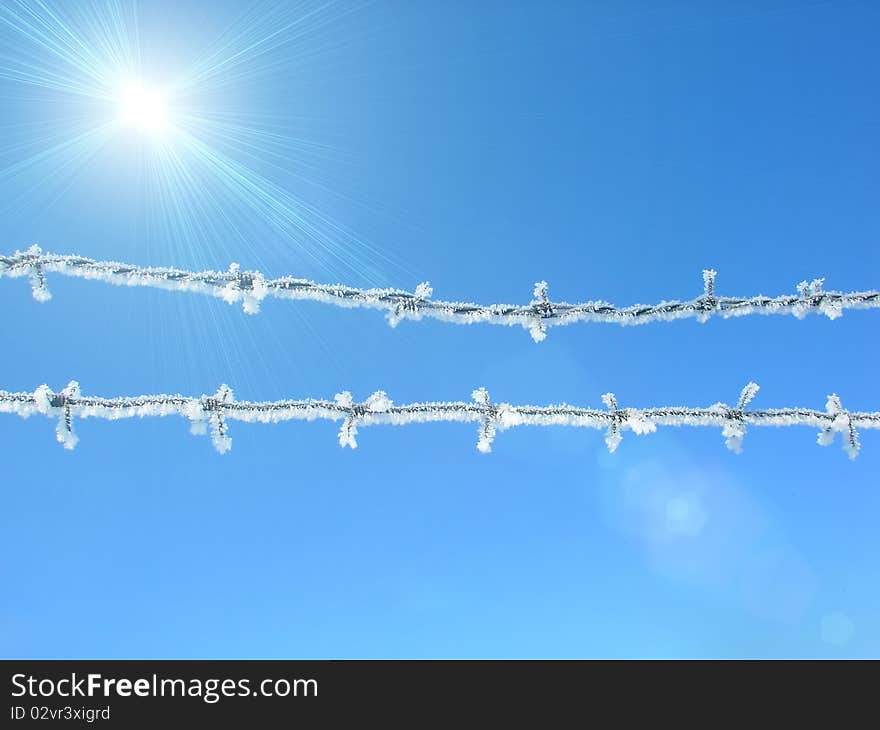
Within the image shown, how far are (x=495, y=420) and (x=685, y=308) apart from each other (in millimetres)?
1291

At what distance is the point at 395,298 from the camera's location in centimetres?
381

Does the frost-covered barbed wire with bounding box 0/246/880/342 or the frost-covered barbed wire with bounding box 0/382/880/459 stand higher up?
the frost-covered barbed wire with bounding box 0/246/880/342

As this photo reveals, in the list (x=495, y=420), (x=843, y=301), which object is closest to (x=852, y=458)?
(x=843, y=301)

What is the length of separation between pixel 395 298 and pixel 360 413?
71 cm

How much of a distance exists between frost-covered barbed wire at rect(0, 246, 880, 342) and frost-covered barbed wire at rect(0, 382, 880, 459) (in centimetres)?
50

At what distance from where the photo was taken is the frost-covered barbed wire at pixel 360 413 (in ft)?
11.3

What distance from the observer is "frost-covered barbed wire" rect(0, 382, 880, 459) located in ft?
11.3

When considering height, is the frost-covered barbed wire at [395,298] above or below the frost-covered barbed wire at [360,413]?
above

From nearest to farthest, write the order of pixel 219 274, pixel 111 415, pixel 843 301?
pixel 111 415 → pixel 219 274 → pixel 843 301

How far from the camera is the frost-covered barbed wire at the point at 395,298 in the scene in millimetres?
3705

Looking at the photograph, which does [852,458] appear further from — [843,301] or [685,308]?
[685,308]

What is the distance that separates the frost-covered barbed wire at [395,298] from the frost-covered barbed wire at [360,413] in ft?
1.63

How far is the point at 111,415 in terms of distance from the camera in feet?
11.3

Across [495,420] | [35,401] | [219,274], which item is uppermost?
[219,274]
